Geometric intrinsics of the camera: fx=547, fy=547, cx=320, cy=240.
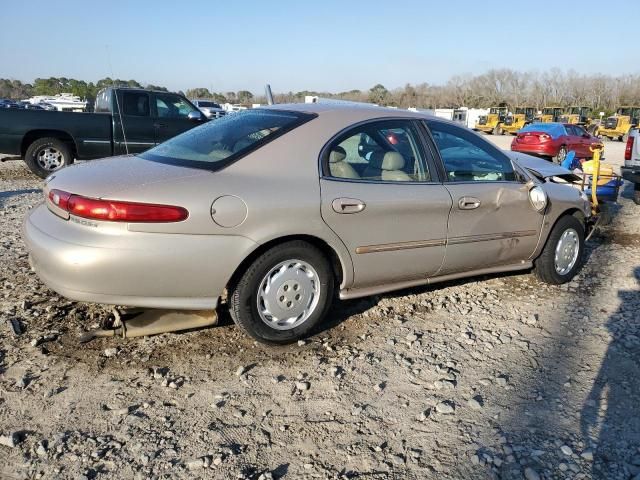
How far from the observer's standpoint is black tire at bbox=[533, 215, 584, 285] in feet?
15.9

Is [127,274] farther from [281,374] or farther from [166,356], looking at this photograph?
[281,374]

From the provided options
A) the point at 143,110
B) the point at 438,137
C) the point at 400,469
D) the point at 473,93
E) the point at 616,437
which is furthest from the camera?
the point at 473,93

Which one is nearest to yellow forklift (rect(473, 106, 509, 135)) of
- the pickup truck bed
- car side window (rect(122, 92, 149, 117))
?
car side window (rect(122, 92, 149, 117))

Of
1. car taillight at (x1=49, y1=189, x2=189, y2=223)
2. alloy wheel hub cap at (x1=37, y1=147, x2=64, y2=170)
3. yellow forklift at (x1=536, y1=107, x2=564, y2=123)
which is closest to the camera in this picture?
car taillight at (x1=49, y1=189, x2=189, y2=223)

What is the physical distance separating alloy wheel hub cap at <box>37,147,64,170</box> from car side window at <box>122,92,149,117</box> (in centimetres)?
141

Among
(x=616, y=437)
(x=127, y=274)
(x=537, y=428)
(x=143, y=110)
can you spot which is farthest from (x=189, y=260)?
(x=143, y=110)

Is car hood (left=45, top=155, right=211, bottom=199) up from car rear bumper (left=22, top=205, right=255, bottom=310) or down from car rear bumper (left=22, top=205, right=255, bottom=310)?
up

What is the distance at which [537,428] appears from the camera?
2779 millimetres

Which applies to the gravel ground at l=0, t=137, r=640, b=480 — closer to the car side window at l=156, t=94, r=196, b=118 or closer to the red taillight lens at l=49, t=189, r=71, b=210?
the red taillight lens at l=49, t=189, r=71, b=210

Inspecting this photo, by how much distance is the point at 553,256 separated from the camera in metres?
4.88

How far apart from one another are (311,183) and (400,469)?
1.73m

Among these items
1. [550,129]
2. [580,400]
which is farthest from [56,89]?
[580,400]

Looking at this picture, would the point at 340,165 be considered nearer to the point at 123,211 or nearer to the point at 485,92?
the point at 123,211

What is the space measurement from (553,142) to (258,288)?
18556 mm
